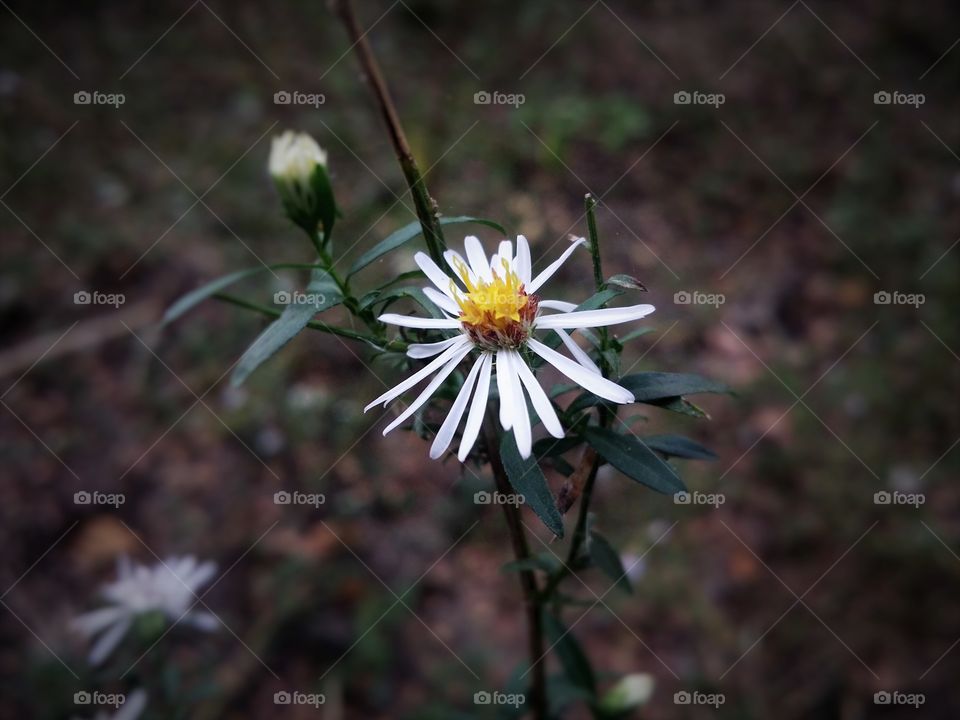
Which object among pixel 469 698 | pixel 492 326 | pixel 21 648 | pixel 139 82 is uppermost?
pixel 139 82

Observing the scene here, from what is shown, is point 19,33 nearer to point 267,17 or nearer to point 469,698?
point 267,17

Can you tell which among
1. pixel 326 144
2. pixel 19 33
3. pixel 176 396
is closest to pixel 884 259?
pixel 326 144
